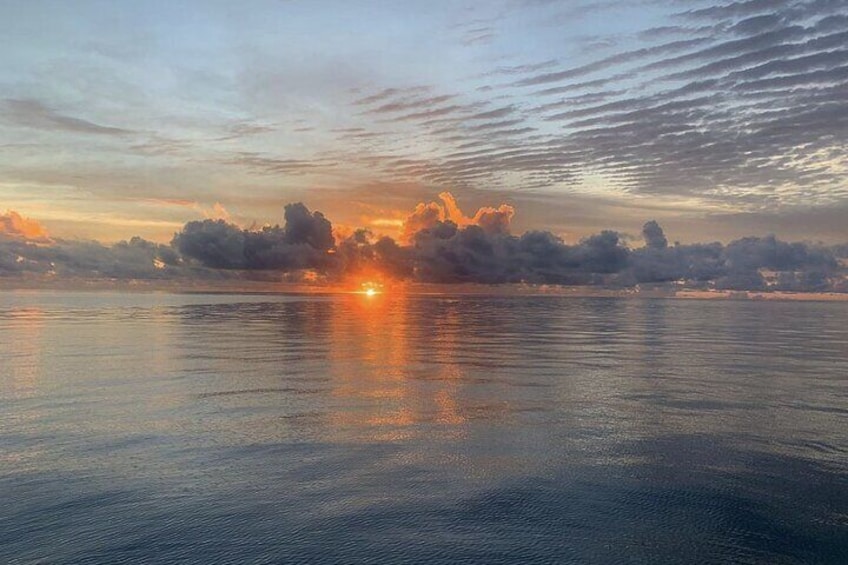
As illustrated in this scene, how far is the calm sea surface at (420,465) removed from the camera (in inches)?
526

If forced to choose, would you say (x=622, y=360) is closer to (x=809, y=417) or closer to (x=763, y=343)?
(x=809, y=417)

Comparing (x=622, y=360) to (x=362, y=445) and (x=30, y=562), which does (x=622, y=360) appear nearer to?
(x=362, y=445)

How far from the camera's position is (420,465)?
18.6m

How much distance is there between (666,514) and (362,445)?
9646 mm

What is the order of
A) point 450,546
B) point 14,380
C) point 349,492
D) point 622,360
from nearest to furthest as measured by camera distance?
point 450,546
point 349,492
point 14,380
point 622,360

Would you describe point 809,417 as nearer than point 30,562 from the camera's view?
No

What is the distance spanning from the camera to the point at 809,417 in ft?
83.3

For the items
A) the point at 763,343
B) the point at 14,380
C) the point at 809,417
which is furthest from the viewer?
the point at 763,343

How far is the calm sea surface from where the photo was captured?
13.4m

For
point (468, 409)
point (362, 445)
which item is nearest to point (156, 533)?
point (362, 445)

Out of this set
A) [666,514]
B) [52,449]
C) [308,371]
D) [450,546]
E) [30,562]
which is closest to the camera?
[30,562]

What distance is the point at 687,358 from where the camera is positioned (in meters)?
47.1

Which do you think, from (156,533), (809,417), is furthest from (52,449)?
(809,417)

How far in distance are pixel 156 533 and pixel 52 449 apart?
8.47 m
